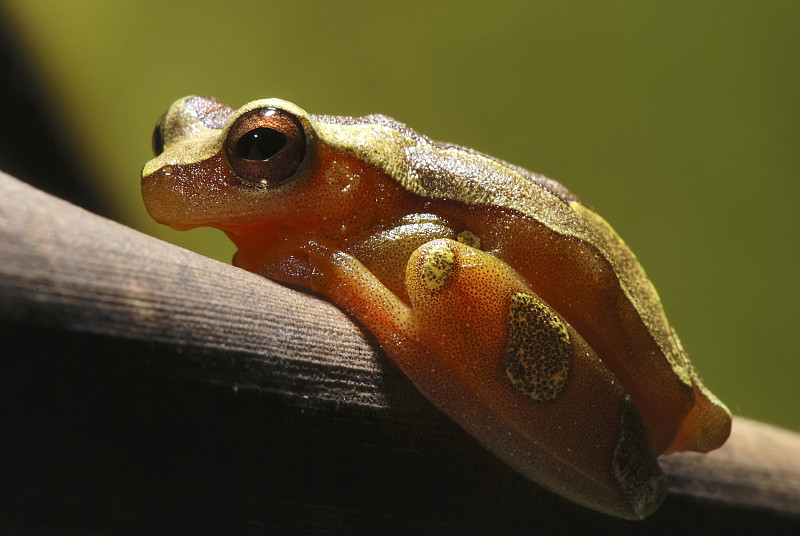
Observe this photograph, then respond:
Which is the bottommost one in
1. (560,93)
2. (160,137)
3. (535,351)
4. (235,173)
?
(535,351)

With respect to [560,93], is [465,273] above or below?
below

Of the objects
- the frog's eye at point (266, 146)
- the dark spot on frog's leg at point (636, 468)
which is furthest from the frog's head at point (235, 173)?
the dark spot on frog's leg at point (636, 468)

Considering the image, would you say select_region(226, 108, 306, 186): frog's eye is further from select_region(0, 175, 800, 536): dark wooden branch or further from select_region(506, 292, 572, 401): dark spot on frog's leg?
select_region(506, 292, 572, 401): dark spot on frog's leg

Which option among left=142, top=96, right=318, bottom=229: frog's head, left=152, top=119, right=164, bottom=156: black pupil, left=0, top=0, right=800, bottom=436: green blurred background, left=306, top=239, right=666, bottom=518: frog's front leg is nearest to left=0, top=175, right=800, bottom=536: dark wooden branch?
left=306, top=239, right=666, bottom=518: frog's front leg

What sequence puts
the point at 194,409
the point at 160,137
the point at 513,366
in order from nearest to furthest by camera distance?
the point at 194,409, the point at 513,366, the point at 160,137

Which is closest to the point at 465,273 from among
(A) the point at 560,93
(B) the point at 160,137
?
(B) the point at 160,137

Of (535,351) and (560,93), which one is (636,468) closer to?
(535,351)
